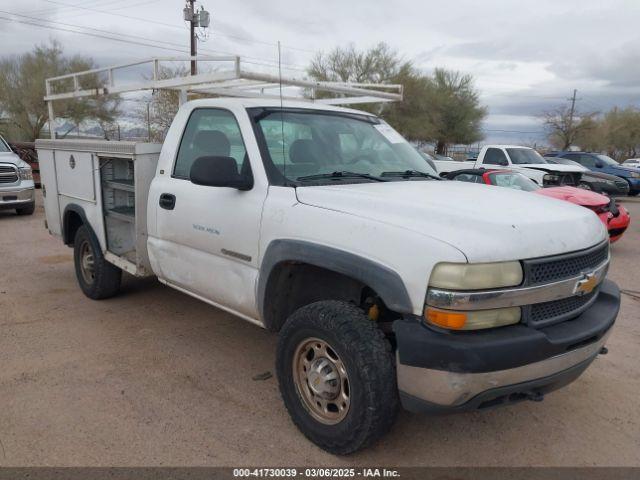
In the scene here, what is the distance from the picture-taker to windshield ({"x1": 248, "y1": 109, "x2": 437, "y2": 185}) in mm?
3426

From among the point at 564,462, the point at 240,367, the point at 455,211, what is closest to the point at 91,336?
the point at 240,367

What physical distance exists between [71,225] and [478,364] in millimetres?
4898

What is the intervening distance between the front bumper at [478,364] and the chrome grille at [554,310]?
0.14ft

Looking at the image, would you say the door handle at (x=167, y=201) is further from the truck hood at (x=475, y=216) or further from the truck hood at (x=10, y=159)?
the truck hood at (x=10, y=159)

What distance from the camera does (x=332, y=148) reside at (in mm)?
3686

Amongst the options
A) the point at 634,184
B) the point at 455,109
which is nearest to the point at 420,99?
the point at 455,109

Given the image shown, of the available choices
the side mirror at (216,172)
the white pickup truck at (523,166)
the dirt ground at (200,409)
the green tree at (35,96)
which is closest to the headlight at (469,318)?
the dirt ground at (200,409)

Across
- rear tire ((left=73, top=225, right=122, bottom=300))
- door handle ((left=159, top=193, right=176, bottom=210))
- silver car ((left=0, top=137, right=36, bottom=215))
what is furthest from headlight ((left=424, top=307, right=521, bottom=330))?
silver car ((left=0, top=137, right=36, bottom=215))

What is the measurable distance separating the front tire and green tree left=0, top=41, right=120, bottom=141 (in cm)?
2910

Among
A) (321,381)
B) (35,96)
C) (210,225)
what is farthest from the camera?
(35,96)

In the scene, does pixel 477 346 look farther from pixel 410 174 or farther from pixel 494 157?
pixel 494 157

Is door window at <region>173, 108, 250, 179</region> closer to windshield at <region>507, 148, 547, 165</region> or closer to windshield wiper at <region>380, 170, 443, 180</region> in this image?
windshield wiper at <region>380, 170, 443, 180</region>

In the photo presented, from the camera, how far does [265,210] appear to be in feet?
10.4

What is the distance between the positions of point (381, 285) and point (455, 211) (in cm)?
54
